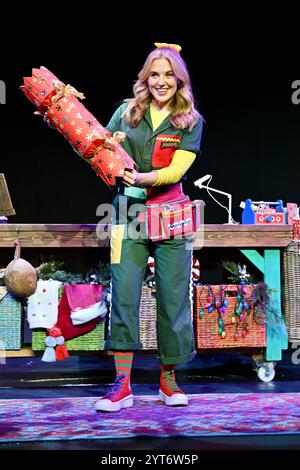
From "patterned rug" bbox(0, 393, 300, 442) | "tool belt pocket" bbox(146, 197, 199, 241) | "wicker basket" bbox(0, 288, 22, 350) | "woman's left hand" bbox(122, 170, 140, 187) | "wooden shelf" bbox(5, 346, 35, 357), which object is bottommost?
"patterned rug" bbox(0, 393, 300, 442)

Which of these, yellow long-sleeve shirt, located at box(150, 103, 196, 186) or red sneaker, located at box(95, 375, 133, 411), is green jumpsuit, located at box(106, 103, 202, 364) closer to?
yellow long-sleeve shirt, located at box(150, 103, 196, 186)

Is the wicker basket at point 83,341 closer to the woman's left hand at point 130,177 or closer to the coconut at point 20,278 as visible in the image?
the coconut at point 20,278

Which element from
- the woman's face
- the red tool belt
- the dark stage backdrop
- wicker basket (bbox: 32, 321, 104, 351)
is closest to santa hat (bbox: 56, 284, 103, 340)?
wicker basket (bbox: 32, 321, 104, 351)

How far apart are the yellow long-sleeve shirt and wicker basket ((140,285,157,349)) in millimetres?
900

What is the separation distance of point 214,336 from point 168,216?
99 centimetres

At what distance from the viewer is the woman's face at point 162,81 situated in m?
2.79

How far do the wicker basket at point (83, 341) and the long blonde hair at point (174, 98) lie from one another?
1.16m

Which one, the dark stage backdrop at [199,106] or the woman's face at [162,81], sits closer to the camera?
the woman's face at [162,81]

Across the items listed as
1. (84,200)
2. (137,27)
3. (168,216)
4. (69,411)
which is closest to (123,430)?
(69,411)

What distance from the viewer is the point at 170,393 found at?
2.85 meters

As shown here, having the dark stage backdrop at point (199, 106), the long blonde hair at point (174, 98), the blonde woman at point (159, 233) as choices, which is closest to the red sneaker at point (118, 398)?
the blonde woman at point (159, 233)

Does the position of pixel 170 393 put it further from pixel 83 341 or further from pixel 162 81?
pixel 162 81

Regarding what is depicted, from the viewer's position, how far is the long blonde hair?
280 cm

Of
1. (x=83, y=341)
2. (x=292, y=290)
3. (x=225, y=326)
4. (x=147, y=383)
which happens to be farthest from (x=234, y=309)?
(x=83, y=341)
